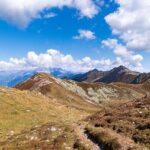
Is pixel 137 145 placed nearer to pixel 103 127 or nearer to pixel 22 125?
pixel 103 127

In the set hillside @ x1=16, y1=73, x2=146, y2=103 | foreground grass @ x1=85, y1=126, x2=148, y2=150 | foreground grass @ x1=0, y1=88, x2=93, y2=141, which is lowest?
foreground grass @ x1=85, y1=126, x2=148, y2=150

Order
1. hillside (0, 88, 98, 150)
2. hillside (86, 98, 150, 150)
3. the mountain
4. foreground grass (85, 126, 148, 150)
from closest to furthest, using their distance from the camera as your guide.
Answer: foreground grass (85, 126, 148, 150) < hillside (86, 98, 150, 150) < the mountain < hillside (0, 88, 98, 150)

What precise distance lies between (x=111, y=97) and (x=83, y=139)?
119 meters

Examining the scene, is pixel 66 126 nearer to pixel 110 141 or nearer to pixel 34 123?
pixel 110 141

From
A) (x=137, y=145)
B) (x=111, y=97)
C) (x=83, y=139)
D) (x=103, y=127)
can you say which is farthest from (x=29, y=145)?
(x=111, y=97)

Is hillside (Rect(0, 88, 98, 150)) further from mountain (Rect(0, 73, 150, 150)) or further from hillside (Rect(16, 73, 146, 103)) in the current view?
hillside (Rect(16, 73, 146, 103))

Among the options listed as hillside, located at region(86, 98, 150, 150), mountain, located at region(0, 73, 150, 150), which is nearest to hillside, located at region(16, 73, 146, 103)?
mountain, located at region(0, 73, 150, 150)

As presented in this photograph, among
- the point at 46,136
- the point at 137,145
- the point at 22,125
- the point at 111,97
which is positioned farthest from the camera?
the point at 111,97

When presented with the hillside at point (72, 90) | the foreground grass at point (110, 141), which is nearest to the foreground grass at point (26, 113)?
the foreground grass at point (110, 141)

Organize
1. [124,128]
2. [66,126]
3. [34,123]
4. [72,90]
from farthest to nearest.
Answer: [72,90] → [34,123] → [66,126] → [124,128]

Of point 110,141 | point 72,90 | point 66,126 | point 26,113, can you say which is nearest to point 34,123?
point 26,113

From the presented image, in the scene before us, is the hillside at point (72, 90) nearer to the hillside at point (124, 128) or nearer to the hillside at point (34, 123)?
the hillside at point (34, 123)

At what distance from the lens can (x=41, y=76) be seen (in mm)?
139375

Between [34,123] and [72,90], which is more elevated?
[72,90]
